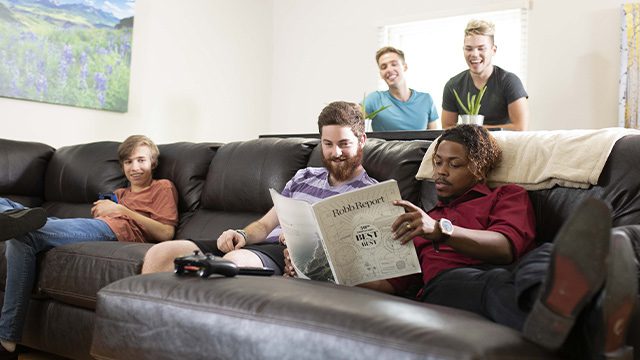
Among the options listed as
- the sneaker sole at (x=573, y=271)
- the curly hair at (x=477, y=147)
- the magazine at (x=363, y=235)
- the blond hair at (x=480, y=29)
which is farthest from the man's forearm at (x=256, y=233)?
the blond hair at (x=480, y=29)

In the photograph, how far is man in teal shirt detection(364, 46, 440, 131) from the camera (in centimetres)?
386

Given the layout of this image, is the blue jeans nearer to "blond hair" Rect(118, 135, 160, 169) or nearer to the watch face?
"blond hair" Rect(118, 135, 160, 169)

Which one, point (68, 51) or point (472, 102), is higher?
point (68, 51)

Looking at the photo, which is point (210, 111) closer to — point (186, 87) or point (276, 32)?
point (186, 87)

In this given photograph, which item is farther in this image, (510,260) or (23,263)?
(23,263)

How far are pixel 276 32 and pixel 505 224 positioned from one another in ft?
15.7

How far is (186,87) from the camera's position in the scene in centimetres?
536

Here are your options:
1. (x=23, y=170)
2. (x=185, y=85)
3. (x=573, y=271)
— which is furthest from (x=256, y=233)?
(x=185, y=85)

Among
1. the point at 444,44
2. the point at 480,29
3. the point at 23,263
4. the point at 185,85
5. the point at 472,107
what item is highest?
the point at 444,44

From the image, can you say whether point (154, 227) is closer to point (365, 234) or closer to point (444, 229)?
point (365, 234)

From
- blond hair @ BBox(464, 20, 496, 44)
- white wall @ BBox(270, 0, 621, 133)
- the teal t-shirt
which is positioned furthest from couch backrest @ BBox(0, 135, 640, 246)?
white wall @ BBox(270, 0, 621, 133)

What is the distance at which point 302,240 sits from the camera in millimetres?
1838

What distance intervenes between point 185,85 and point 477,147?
3803mm

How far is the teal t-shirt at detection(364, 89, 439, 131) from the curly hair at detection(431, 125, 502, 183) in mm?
1843
